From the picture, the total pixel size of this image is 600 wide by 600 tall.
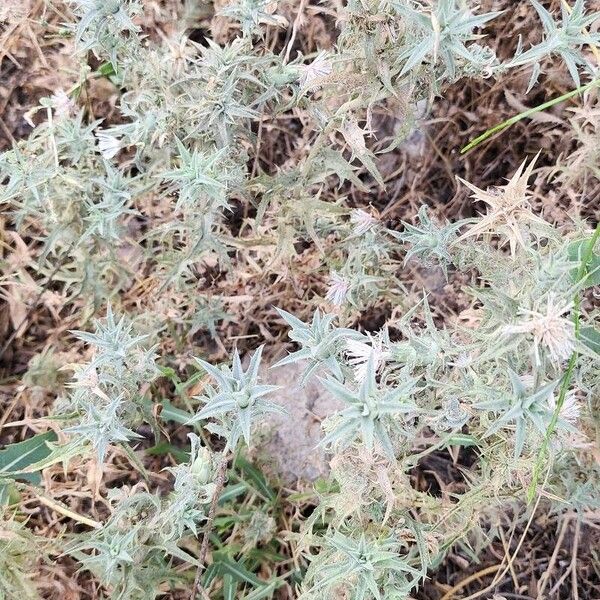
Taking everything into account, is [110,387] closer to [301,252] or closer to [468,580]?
[301,252]

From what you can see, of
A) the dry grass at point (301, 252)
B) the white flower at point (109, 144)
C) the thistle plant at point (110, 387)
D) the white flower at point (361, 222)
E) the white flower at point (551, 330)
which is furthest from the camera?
the dry grass at point (301, 252)

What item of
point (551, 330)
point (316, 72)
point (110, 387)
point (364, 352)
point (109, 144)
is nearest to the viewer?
point (551, 330)

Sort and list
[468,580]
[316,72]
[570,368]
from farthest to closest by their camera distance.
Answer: [468,580] < [316,72] < [570,368]

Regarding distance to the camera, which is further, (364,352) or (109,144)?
(109,144)

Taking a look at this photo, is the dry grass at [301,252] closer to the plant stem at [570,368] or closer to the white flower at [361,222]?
the white flower at [361,222]

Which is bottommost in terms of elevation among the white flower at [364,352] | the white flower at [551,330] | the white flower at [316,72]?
the white flower at [364,352]

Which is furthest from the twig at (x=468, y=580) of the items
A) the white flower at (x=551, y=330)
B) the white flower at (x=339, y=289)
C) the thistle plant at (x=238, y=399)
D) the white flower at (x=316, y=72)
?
the white flower at (x=316, y=72)

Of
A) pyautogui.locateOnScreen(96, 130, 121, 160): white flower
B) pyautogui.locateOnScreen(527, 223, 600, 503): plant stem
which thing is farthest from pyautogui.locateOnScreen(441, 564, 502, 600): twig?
pyautogui.locateOnScreen(96, 130, 121, 160): white flower


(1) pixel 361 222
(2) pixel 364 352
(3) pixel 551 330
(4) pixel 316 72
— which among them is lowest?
(1) pixel 361 222

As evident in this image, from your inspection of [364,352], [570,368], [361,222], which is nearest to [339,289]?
[361,222]

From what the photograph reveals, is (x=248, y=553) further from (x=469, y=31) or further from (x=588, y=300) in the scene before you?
(x=469, y=31)
